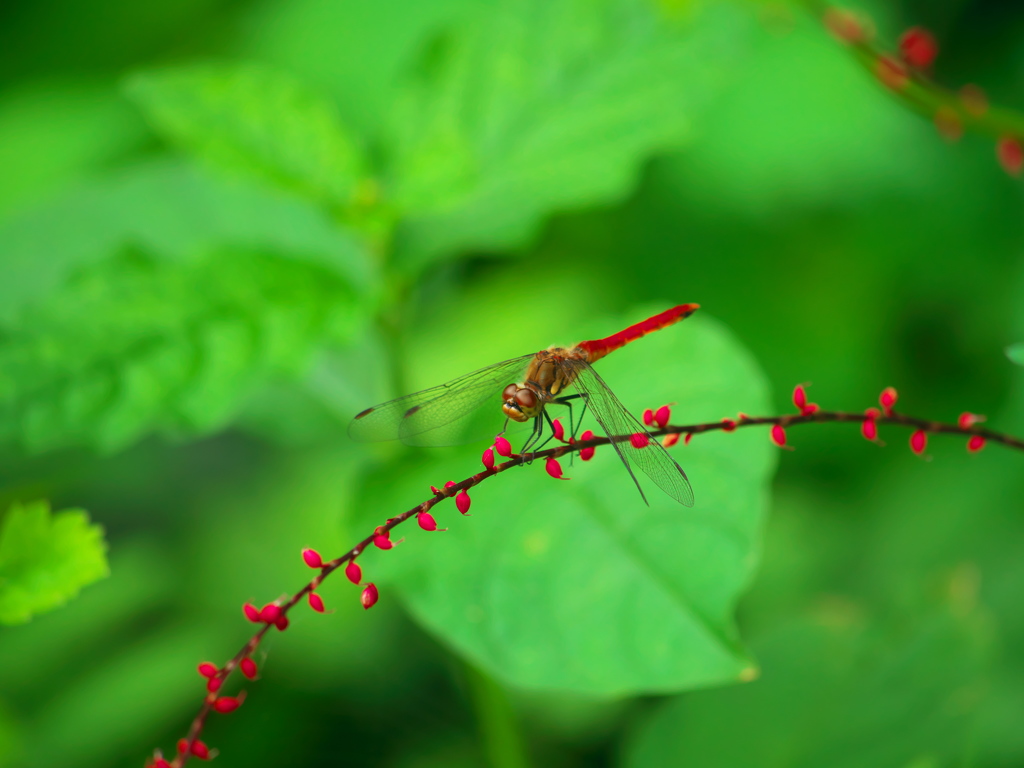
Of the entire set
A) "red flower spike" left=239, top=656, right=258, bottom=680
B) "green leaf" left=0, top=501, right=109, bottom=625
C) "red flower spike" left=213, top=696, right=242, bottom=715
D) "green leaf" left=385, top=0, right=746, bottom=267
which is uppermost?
"green leaf" left=385, top=0, right=746, bottom=267

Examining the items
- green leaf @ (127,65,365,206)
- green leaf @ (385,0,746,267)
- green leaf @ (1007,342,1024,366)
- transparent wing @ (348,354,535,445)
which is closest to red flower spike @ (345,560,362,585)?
transparent wing @ (348,354,535,445)

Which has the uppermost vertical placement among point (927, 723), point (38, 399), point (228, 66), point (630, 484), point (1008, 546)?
point (228, 66)

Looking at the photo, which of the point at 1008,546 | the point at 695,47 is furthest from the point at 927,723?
the point at 695,47

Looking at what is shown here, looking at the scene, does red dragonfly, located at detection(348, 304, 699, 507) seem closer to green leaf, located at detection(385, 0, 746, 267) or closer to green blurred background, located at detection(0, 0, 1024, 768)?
green blurred background, located at detection(0, 0, 1024, 768)

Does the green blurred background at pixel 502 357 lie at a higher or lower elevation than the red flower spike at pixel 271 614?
higher

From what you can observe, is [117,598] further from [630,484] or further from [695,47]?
[695,47]

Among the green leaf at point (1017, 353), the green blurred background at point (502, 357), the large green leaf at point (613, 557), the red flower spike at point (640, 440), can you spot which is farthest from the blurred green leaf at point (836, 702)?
the green leaf at point (1017, 353)

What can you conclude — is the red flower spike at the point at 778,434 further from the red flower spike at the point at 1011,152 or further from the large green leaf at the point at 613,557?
the red flower spike at the point at 1011,152
